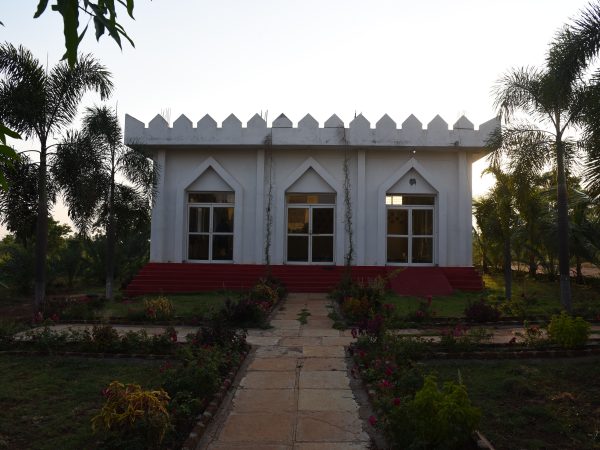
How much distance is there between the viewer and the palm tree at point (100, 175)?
11352mm

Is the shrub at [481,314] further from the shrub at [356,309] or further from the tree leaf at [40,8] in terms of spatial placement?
the tree leaf at [40,8]

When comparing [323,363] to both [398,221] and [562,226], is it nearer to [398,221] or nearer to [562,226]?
[562,226]

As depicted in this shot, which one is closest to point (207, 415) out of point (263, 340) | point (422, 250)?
point (263, 340)

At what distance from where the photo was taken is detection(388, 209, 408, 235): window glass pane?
56.5ft

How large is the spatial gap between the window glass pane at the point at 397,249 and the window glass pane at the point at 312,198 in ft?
7.77

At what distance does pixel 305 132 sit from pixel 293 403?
40.9ft

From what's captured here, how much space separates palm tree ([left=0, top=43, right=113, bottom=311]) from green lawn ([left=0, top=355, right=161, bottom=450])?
431 cm

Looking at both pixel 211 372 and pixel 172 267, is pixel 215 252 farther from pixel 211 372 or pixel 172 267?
pixel 211 372

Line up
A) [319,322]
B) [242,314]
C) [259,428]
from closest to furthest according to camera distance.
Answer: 1. [259,428]
2. [242,314]
3. [319,322]

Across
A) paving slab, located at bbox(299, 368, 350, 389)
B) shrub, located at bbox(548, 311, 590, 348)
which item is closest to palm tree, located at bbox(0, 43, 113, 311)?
paving slab, located at bbox(299, 368, 350, 389)

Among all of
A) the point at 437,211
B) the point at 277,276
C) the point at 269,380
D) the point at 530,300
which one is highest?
the point at 437,211

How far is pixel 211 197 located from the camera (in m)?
17.6

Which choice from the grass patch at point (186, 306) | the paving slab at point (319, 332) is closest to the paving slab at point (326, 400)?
the paving slab at point (319, 332)

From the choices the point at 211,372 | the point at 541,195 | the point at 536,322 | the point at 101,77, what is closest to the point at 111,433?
the point at 211,372
